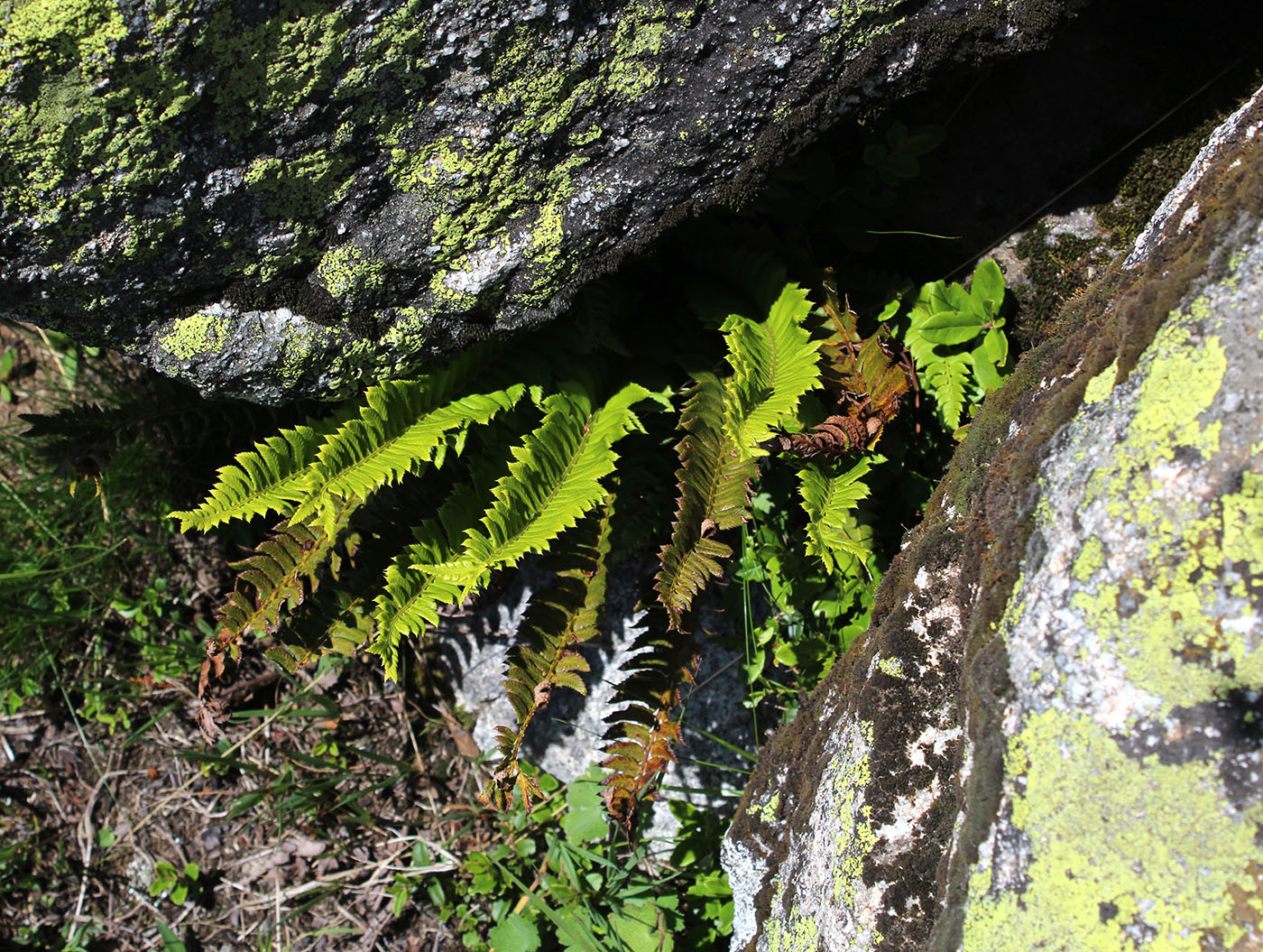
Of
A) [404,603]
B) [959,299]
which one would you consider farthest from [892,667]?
[404,603]

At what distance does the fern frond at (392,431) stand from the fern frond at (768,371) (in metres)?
0.80

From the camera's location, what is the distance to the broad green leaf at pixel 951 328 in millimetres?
2969

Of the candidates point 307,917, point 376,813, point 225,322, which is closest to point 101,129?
point 225,322

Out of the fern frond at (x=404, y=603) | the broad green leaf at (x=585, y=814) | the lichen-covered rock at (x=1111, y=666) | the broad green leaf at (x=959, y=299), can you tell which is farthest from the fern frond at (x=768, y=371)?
the broad green leaf at (x=585, y=814)

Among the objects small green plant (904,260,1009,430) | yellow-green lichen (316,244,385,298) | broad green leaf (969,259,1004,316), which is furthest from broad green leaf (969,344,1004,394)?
yellow-green lichen (316,244,385,298)

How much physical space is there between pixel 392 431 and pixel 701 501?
109 cm

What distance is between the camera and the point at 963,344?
307 centimetres

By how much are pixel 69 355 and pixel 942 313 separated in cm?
430

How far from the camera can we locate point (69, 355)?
441 cm

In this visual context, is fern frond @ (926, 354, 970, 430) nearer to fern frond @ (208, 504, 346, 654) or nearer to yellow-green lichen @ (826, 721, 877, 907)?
yellow-green lichen @ (826, 721, 877, 907)

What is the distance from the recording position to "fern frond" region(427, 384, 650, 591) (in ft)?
8.69

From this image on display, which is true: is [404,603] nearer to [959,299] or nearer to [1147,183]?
[959,299]

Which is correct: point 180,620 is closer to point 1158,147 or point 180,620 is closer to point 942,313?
point 942,313

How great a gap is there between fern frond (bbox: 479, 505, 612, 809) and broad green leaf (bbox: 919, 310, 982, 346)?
1311mm
